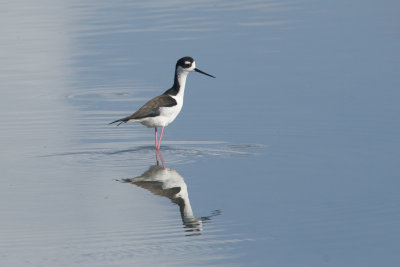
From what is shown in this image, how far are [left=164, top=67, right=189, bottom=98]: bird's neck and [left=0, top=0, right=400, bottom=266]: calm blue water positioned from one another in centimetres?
56

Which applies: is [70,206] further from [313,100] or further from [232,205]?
[313,100]

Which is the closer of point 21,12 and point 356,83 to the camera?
point 356,83

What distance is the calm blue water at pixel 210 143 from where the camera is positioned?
7461 millimetres

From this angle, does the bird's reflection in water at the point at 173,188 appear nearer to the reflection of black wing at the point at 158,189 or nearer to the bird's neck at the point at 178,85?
the reflection of black wing at the point at 158,189

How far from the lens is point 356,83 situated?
45.1ft

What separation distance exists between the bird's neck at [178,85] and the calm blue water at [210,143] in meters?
0.56

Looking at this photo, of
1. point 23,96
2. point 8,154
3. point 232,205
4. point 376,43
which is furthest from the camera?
point 376,43

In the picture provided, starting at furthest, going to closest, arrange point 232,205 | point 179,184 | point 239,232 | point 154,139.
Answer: point 154,139
point 179,184
point 232,205
point 239,232

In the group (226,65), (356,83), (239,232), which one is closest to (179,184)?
(239,232)

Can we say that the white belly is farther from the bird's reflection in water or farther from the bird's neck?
the bird's reflection in water

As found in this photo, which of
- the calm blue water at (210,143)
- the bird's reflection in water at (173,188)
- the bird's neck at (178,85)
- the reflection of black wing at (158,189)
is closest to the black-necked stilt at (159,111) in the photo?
the bird's neck at (178,85)

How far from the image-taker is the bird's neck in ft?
38.9

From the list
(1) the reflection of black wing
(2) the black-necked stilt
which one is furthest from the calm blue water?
(2) the black-necked stilt

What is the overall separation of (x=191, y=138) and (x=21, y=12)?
1311 cm
